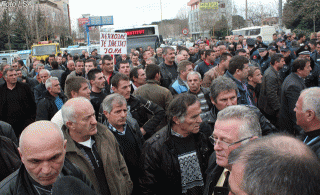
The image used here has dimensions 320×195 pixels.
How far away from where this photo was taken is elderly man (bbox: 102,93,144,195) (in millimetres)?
3516

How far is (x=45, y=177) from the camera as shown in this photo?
7.14 ft

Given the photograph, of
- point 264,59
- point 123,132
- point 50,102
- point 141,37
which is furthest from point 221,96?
point 141,37

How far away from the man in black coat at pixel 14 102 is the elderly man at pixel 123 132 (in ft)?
11.6

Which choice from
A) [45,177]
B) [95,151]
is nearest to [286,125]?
[95,151]

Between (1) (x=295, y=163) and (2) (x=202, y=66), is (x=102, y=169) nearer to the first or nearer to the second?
(1) (x=295, y=163)

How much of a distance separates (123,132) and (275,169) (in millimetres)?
2737

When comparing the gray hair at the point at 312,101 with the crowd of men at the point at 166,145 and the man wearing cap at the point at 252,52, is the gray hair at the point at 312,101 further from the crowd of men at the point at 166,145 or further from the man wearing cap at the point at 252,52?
the man wearing cap at the point at 252,52

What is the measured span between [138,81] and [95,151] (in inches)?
123

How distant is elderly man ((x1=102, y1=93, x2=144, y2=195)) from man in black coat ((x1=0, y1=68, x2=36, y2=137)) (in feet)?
11.6

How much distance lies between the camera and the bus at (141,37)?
1571 centimetres

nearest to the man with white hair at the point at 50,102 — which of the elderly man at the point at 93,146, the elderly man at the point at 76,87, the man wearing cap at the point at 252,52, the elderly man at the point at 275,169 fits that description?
the elderly man at the point at 76,87

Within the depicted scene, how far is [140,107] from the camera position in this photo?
4473 mm

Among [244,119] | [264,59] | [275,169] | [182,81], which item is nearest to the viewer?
[275,169]

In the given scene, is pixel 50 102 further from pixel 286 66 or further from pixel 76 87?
pixel 286 66
